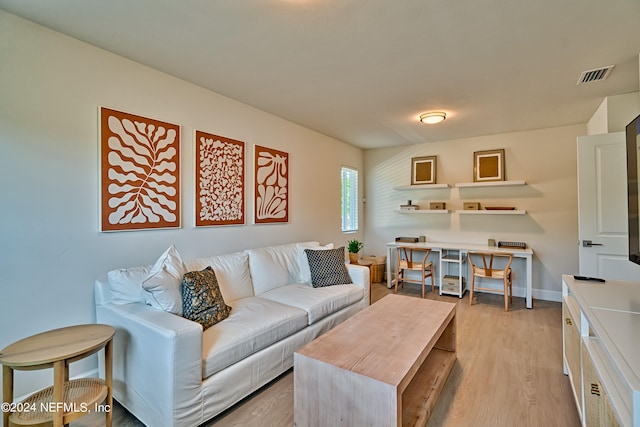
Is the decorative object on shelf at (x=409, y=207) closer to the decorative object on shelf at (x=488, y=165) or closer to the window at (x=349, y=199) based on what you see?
the window at (x=349, y=199)

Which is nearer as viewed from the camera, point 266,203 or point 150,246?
point 150,246

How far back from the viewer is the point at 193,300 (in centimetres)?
206

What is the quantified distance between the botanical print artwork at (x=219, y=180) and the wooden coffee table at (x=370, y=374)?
1710 mm

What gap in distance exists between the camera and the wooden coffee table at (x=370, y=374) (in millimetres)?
1407

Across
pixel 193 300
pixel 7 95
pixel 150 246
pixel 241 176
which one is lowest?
pixel 193 300

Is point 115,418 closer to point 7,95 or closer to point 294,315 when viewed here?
point 294,315

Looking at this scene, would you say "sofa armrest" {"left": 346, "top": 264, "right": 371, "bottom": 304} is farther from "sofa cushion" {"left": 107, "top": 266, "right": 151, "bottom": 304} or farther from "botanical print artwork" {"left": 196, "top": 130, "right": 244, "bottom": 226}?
"sofa cushion" {"left": 107, "top": 266, "right": 151, "bottom": 304}

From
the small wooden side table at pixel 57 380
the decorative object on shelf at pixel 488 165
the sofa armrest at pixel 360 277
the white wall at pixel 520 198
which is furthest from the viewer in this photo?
the decorative object on shelf at pixel 488 165

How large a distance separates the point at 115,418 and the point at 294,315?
4.18 ft

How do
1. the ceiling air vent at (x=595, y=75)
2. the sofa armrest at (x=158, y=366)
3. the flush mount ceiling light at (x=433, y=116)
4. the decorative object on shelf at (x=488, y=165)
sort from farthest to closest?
1. the decorative object on shelf at (x=488, y=165)
2. the flush mount ceiling light at (x=433, y=116)
3. the ceiling air vent at (x=595, y=75)
4. the sofa armrest at (x=158, y=366)

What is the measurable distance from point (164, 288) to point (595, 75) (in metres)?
3.88

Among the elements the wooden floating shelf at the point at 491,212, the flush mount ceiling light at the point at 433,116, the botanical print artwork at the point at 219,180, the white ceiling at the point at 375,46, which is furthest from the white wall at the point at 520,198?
the botanical print artwork at the point at 219,180

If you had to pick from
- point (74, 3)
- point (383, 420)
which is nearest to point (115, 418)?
point (383, 420)

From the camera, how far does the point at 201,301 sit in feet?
6.82
